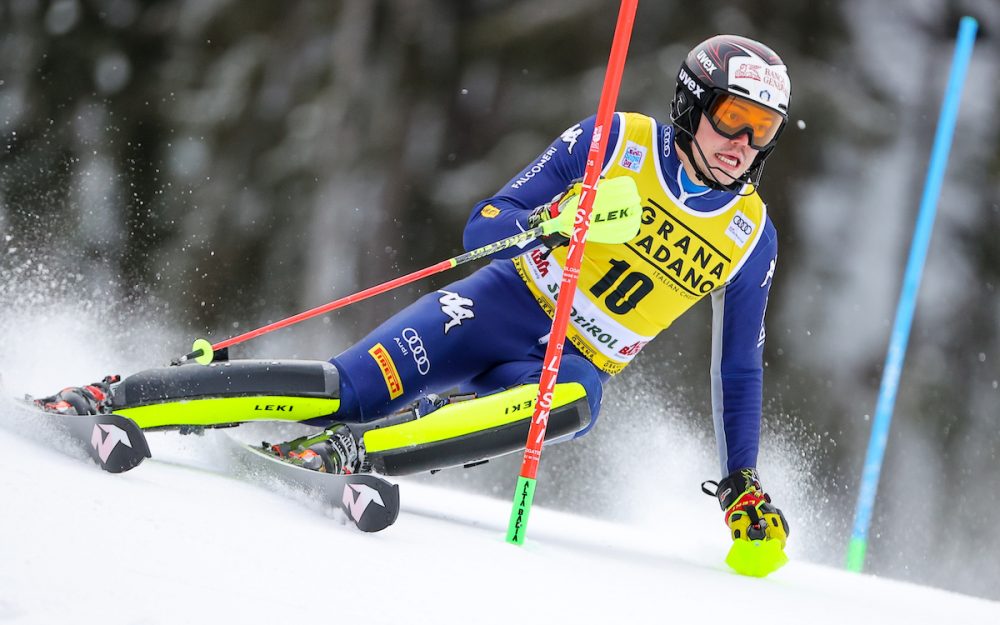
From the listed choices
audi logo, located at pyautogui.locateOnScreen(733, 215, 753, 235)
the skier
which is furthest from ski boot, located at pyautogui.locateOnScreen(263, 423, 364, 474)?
audi logo, located at pyautogui.locateOnScreen(733, 215, 753, 235)

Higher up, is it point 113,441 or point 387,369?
point 113,441

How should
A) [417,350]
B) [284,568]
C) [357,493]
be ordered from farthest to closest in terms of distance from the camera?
[417,350], [357,493], [284,568]

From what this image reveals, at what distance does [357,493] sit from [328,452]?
0.39m

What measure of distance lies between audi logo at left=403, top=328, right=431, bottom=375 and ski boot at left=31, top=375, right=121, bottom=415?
2.18ft

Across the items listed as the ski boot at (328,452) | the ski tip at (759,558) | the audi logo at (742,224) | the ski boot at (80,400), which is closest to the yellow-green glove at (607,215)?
the audi logo at (742,224)

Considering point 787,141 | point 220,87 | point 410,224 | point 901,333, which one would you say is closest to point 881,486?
point 901,333

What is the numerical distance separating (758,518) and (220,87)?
5541mm

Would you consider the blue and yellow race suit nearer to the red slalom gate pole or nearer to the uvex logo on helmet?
the uvex logo on helmet

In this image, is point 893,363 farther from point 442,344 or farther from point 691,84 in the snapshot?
point 442,344

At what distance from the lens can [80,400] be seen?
6.37 ft

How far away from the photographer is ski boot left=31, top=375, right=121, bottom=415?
1.90 metres

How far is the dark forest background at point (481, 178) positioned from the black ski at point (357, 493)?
12.0 ft

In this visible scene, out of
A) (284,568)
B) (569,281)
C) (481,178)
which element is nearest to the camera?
(284,568)

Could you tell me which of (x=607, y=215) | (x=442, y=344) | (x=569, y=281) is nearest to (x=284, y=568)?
(x=569, y=281)
